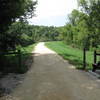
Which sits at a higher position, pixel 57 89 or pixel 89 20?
pixel 89 20

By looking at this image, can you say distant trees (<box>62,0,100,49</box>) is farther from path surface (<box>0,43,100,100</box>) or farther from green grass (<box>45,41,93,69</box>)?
path surface (<box>0,43,100,100</box>)

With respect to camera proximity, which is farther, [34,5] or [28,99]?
[34,5]

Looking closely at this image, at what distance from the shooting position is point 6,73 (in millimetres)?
10039

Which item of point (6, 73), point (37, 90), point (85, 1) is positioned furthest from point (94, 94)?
point (85, 1)

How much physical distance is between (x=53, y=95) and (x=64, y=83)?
166 cm

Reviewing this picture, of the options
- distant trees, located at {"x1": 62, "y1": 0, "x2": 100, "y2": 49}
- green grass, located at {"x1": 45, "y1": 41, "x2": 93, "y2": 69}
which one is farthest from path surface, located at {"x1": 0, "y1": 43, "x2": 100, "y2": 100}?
distant trees, located at {"x1": 62, "y1": 0, "x2": 100, "y2": 49}

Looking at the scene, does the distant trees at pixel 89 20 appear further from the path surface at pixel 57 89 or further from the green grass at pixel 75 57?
the path surface at pixel 57 89

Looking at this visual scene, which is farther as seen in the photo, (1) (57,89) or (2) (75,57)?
(2) (75,57)

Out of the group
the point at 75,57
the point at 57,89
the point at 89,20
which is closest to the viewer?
the point at 57,89

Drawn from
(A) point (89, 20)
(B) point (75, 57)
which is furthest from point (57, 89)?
(A) point (89, 20)

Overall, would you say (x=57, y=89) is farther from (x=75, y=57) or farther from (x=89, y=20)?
(x=89, y=20)

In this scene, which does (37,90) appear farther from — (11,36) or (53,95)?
(11,36)

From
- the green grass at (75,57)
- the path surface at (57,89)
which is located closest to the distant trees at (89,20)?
the green grass at (75,57)

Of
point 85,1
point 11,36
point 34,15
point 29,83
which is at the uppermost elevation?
point 85,1
